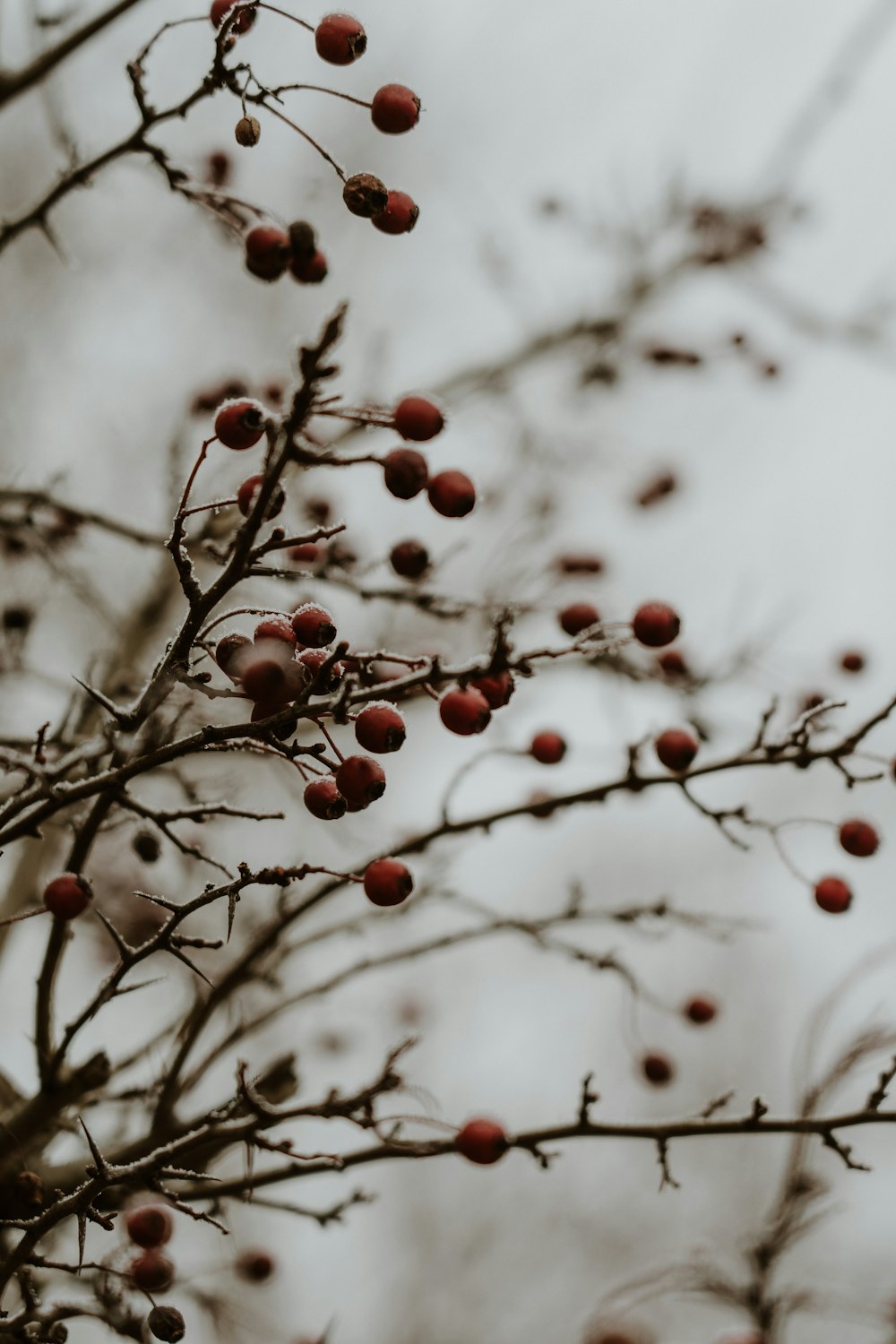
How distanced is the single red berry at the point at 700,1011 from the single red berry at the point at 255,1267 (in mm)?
1749

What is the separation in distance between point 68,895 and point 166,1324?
904 millimetres

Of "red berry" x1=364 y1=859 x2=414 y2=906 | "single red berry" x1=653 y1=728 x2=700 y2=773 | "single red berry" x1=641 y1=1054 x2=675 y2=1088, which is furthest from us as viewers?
"single red berry" x1=641 y1=1054 x2=675 y2=1088

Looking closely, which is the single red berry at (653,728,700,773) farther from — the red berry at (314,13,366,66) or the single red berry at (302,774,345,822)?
the red berry at (314,13,366,66)

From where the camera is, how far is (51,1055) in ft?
8.78

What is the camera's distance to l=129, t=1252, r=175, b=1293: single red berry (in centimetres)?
229

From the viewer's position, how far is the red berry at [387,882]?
2207 mm

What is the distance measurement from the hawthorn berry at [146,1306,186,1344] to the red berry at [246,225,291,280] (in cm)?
214

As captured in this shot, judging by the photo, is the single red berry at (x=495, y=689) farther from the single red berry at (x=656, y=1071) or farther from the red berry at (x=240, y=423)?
the single red berry at (x=656, y=1071)

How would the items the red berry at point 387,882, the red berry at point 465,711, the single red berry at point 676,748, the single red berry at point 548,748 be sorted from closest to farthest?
the red berry at point 465,711 → the red berry at point 387,882 → the single red berry at point 676,748 → the single red berry at point 548,748

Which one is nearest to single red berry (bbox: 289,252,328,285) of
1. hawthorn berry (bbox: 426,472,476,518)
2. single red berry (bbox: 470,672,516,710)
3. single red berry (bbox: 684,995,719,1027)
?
hawthorn berry (bbox: 426,472,476,518)

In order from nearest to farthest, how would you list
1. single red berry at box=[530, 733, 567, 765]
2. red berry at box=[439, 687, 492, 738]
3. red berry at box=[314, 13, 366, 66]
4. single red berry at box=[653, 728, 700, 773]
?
red berry at box=[439, 687, 492, 738] < red berry at box=[314, 13, 366, 66] < single red berry at box=[653, 728, 700, 773] < single red berry at box=[530, 733, 567, 765]

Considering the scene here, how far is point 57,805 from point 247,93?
5.15 feet

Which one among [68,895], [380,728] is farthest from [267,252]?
[68,895]

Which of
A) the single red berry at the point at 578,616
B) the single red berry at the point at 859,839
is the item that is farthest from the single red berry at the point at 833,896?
the single red berry at the point at 578,616
